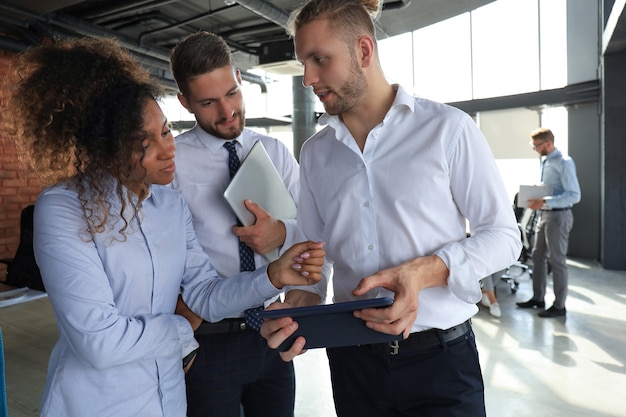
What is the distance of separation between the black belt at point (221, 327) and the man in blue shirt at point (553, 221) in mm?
4544

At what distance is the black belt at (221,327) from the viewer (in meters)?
1.65

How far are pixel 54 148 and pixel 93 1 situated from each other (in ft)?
22.2

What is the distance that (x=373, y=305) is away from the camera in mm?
1061

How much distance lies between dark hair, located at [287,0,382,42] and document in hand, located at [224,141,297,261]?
49 cm

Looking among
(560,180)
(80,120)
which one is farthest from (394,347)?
(560,180)

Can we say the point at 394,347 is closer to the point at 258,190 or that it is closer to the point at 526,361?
the point at 258,190

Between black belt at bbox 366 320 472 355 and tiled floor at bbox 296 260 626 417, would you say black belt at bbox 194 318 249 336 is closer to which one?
black belt at bbox 366 320 472 355

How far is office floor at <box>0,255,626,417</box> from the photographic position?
11.0 ft

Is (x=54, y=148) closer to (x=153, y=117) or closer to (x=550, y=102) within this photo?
(x=153, y=117)

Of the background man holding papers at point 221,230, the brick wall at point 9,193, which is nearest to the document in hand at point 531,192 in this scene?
the background man holding papers at point 221,230

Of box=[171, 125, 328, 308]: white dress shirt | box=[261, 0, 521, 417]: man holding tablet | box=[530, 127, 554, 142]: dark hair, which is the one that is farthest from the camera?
box=[530, 127, 554, 142]: dark hair

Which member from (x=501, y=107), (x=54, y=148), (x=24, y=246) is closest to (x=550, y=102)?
(x=501, y=107)

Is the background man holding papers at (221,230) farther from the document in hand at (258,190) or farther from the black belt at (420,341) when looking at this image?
the black belt at (420,341)

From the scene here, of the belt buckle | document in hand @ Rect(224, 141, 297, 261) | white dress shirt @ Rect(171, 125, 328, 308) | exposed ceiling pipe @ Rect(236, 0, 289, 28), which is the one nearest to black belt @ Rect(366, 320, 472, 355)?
the belt buckle
